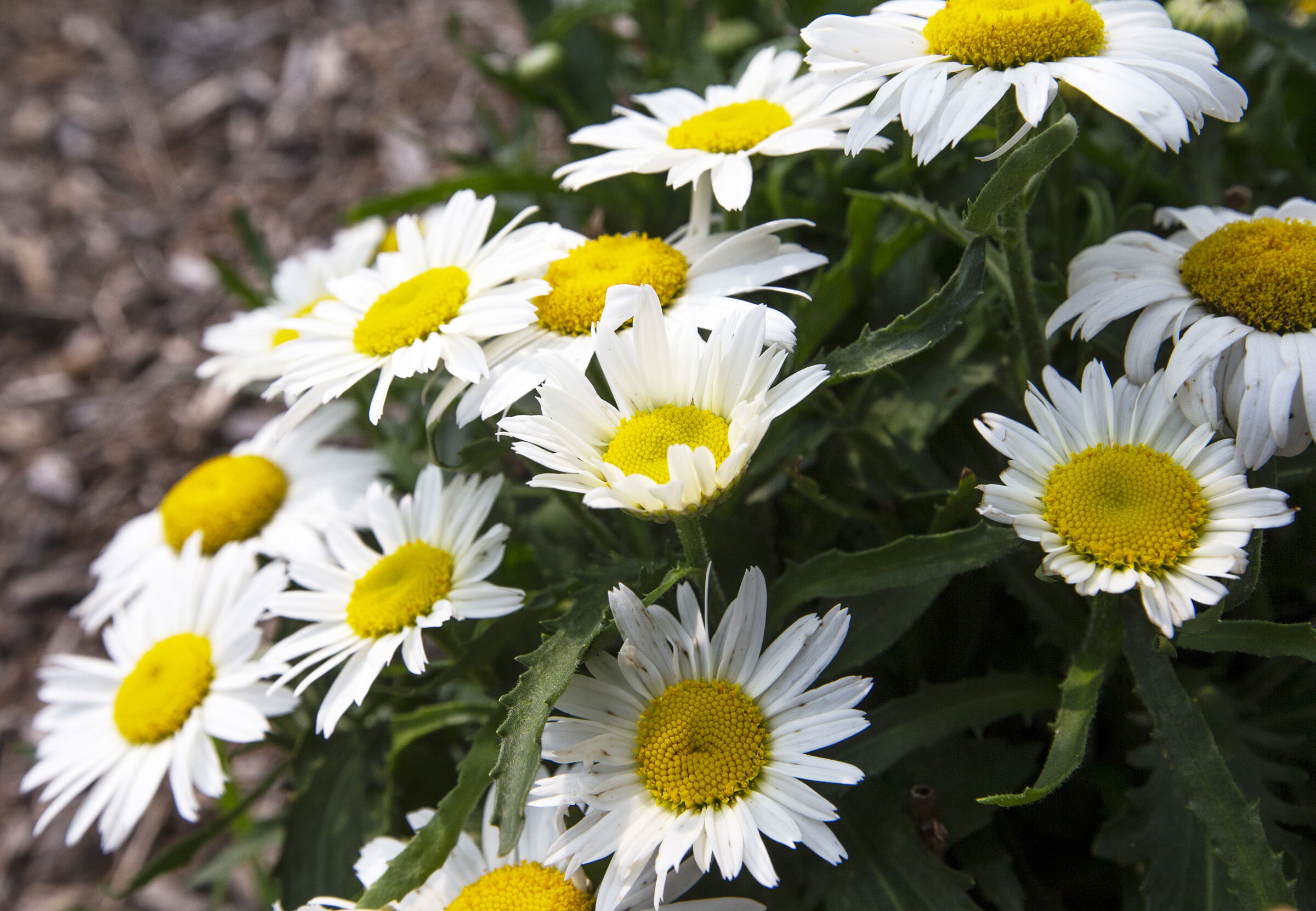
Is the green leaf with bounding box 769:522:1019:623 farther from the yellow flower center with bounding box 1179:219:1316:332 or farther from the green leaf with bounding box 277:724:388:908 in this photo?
the green leaf with bounding box 277:724:388:908

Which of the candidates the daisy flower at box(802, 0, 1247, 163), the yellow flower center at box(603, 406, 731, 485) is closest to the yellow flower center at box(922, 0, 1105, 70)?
the daisy flower at box(802, 0, 1247, 163)

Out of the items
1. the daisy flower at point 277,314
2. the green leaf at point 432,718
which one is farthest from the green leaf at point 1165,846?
the daisy flower at point 277,314

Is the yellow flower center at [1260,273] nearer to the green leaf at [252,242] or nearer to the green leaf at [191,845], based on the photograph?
the green leaf at [191,845]

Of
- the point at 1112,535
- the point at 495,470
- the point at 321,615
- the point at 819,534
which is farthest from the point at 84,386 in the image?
the point at 1112,535

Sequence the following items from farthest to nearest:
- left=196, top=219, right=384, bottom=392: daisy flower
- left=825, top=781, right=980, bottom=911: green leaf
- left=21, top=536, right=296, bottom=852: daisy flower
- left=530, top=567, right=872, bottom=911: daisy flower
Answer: left=196, top=219, right=384, bottom=392: daisy flower < left=21, top=536, right=296, bottom=852: daisy flower < left=825, top=781, right=980, bottom=911: green leaf < left=530, top=567, right=872, bottom=911: daisy flower

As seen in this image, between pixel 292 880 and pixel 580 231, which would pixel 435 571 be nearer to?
pixel 292 880

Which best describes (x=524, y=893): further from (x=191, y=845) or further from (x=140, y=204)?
(x=140, y=204)
